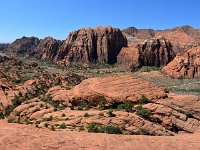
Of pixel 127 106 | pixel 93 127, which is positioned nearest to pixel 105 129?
pixel 93 127

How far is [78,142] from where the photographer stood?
21953 mm

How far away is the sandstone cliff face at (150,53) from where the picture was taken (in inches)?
6029

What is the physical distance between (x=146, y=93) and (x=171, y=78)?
71138mm

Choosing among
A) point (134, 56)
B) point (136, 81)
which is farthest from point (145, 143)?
point (134, 56)

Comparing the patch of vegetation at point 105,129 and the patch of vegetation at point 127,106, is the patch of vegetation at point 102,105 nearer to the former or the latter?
the patch of vegetation at point 127,106

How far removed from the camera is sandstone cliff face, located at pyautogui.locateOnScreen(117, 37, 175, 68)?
6029 inches

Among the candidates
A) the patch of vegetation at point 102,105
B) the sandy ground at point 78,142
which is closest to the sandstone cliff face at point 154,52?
the patch of vegetation at point 102,105

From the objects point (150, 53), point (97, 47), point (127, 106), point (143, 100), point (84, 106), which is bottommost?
point (84, 106)

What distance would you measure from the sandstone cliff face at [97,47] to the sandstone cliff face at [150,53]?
15579mm

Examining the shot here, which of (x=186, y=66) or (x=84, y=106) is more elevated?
(x=186, y=66)

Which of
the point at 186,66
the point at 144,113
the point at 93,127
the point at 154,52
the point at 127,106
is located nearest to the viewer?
the point at 93,127

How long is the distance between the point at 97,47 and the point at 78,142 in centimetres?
15747

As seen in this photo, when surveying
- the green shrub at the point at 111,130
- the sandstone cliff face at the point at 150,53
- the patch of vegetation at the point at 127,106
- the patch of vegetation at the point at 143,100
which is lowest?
the green shrub at the point at 111,130

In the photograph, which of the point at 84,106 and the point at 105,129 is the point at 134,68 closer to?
the point at 84,106
